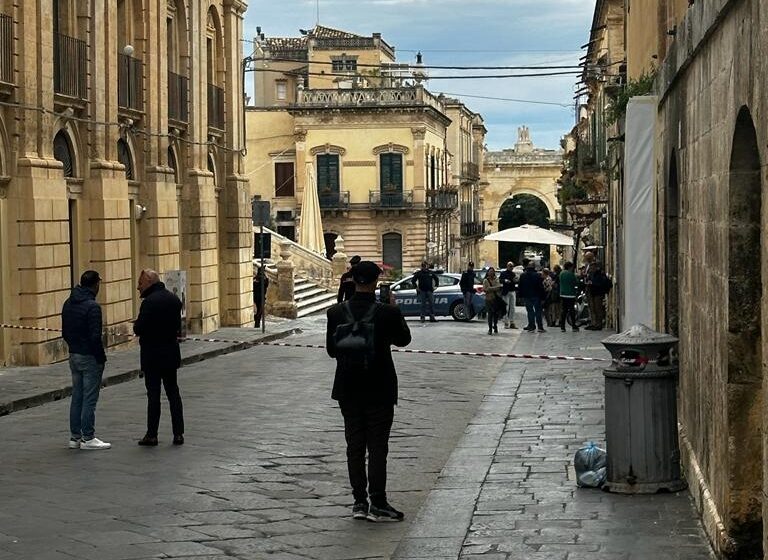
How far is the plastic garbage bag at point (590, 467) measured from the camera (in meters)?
10.5

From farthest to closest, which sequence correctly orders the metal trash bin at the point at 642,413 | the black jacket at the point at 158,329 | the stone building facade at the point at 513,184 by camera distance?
1. the stone building facade at the point at 513,184
2. the black jacket at the point at 158,329
3. the metal trash bin at the point at 642,413

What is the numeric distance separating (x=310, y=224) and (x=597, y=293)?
2631 centimetres

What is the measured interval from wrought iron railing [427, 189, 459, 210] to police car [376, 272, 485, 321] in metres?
32.8

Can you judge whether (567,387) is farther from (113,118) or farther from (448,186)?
(448,186)

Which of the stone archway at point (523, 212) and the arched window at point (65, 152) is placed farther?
the stone archway at point (523, 212)

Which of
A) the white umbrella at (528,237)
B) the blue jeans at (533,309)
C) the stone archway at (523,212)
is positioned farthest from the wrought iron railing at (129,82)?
the stone archway at (523,212)

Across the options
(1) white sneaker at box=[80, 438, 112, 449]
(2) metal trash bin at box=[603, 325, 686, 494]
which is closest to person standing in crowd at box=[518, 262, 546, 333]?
(1) white sneaker at box=[80, 438, 112, 449]

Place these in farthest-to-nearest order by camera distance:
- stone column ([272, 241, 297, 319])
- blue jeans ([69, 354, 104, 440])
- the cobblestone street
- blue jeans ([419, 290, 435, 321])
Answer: stone column ([272, 241, 297, 319]) < blue jeans ([419, 290, 435, 321]) < blue jeans ([69, 354, 104, 440]) < the cobblestone street

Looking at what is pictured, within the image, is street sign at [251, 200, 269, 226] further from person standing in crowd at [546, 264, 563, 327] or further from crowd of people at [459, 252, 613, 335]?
person standing in crowd at [546, 264, 563, 327]

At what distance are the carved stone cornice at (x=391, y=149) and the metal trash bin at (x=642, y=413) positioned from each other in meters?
61.4

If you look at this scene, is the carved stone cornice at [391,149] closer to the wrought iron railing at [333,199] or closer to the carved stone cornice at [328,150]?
the carved stone cornice at [328,150]

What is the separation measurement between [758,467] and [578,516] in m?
2.05

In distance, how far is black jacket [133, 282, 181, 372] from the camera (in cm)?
1355

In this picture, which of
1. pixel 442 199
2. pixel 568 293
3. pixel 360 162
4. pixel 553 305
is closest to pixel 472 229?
pixel 442 199
